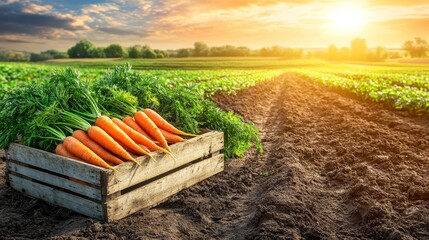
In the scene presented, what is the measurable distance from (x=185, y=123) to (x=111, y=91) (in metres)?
1.19

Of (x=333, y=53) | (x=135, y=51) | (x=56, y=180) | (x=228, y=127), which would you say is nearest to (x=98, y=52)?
(x=135, y=51)

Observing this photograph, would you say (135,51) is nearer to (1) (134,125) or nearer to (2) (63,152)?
(1) (134,125)

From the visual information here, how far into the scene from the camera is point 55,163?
197 inches

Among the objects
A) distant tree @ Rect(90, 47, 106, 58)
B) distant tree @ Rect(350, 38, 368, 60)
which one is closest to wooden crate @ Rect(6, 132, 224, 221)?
distant tree @ Rect(90, 47, 106, 58)

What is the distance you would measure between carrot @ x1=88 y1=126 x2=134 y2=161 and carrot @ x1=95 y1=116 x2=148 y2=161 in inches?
4.5

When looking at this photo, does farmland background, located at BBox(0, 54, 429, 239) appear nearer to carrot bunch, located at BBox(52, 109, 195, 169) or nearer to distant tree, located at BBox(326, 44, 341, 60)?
carrot bunch, located at BBox(52, 109, 195, 169)

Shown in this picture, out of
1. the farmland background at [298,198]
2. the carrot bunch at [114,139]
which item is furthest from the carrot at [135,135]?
the farmland background at [298,198]

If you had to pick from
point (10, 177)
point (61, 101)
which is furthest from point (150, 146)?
point (10, 177)

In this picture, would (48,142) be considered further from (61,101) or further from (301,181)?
(301,181)

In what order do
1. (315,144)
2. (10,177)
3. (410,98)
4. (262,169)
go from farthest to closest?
(410,98), (315,144), (262,169), (10,177)

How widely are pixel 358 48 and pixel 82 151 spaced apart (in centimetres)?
10513

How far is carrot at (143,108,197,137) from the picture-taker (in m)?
6.11

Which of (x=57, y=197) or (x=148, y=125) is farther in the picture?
(x=148, y=125)

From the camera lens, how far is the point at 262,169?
7.27 meters
